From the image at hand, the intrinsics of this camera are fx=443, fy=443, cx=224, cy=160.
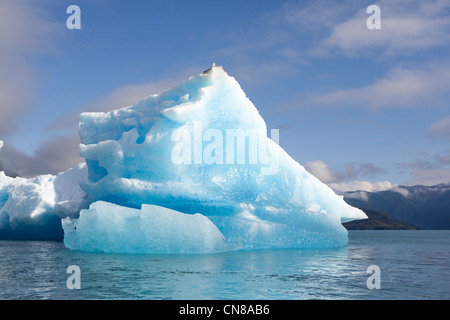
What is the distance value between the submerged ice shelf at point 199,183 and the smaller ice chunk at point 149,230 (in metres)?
0.04

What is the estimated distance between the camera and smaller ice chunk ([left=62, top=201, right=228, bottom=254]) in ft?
50.1

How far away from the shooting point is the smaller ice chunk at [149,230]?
15.3m

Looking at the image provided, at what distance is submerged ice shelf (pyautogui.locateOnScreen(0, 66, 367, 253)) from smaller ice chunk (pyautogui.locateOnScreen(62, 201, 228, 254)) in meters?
0.04

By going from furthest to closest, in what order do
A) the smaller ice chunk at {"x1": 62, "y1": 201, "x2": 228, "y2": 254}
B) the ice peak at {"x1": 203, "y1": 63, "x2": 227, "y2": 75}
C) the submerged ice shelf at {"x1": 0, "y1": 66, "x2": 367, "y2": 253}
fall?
the ice peak at {"x1": 203, "y1": 63, "x2": 227, "y2": 75}, the submerged ice shelf at {"x1": 0, "y1": 66, "x2": 367, "y2": 253}, the smaller ice chunk at {"x1": 62, "y1": 201, "x2": 228, "y2": 254}

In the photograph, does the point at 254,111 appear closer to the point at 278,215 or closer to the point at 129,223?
the point at 278,215

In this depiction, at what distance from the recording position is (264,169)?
18141mm
